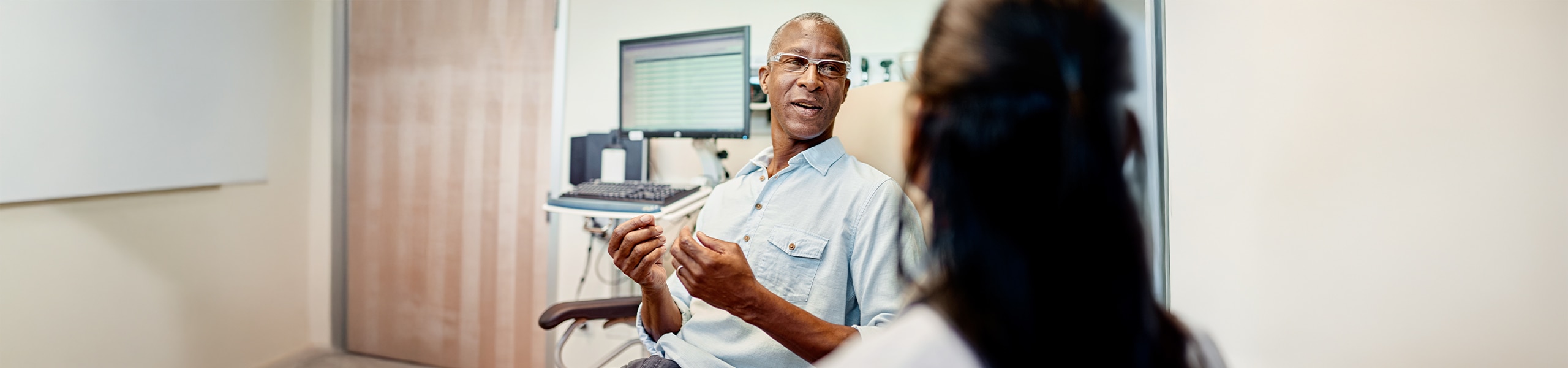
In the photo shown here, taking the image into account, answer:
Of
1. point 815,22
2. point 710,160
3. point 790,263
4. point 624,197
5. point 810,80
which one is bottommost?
point 790,263

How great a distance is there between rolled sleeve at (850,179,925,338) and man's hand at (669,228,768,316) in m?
0.21

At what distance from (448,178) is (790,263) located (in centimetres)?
191

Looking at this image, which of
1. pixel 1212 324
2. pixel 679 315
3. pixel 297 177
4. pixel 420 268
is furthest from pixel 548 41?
pixel 1212 324

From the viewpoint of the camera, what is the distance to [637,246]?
113 centimetres

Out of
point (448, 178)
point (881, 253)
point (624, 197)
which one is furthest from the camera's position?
point (448, 178)

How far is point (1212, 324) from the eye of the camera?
1.29 metres

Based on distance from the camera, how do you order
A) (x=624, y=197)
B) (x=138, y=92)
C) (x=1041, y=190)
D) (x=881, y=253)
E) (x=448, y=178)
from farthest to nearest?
1. (x=448, y=178)
2. (x=138, y=92)
3. (x=624, y=197)
4. (x=881, y=253)
5. (x=1041, y=190)

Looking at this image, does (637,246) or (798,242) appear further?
(798,242)

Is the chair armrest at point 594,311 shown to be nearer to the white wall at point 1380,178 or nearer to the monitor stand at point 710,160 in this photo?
the monitor stand at point 710,160

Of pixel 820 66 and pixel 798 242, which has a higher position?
pixel 820 66

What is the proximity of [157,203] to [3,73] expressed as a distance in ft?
1.92

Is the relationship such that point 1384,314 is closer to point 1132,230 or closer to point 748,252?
point 1132,230

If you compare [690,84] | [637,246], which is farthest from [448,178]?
[637,246]

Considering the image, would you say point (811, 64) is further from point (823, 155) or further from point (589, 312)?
point (589, 312)
